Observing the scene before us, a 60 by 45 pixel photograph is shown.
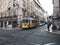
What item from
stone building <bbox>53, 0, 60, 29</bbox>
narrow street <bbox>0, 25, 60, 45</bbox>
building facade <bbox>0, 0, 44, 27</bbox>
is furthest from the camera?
building facade <bbox>0, 0, 44, 27</bbox>

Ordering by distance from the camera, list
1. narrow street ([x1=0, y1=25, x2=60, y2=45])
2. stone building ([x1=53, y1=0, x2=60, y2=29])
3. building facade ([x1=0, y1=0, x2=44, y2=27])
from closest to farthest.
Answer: narrow street ([x1=0, y1=25, x2=60, y2=45])
stone building ([x1=53, y1=0, x2=60, y2=29])
building facade ([x1=0, y1=0, x2=44, y2=27])

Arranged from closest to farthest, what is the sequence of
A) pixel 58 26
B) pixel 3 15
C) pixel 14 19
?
pixel 58 26 < pixel 14 19 < pixel 3 15

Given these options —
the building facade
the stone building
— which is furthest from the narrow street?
the building facade

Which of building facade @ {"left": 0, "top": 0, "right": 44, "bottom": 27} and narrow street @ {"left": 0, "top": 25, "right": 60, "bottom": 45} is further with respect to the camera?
building facade @ {"left": 0, "top": 0, "right": 44, "bottom": 27}

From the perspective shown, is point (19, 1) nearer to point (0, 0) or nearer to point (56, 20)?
point (0, 0)

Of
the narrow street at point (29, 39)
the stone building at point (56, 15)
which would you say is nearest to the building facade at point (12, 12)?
the stone building at point (56, 15)

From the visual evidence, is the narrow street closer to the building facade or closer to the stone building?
the stone building

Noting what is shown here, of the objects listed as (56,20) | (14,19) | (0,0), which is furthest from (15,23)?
(56,20)

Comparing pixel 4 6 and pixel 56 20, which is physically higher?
pixel 4 6

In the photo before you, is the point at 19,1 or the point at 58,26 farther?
the point at 19,1

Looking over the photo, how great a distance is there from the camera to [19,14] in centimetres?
6781

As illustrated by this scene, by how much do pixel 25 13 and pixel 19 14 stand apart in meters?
5.66

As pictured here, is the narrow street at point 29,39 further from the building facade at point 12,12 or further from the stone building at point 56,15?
the building facade at point 12,12

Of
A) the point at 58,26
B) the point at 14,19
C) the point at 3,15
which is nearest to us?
the point at 58,26
